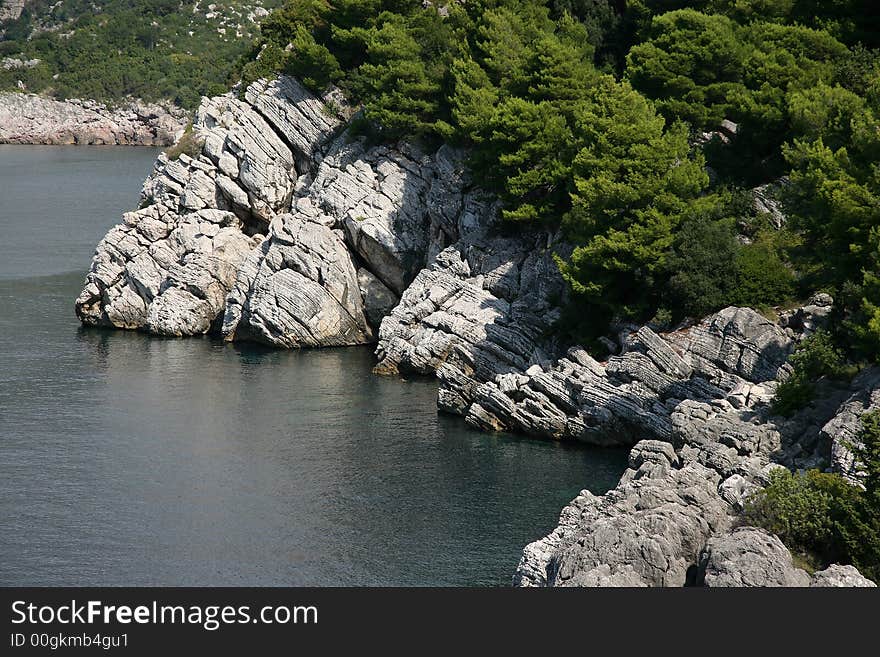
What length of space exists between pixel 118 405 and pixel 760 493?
30.4 metres

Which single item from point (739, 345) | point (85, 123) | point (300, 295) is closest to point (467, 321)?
point (300, 295)

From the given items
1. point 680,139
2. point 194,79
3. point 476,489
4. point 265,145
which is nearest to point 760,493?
point 476,489

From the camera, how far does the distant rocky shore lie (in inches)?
7087

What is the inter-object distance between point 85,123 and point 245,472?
148 m

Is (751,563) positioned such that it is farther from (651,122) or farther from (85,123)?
(85,123)

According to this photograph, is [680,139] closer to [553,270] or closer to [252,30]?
→ [553,270]

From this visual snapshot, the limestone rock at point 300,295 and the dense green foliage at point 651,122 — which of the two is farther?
the limestone rock at point 300,295

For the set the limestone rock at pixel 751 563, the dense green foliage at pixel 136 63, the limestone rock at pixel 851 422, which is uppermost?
the dense green foliage at pixel 136 63

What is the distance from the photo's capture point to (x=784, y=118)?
52.5 meters

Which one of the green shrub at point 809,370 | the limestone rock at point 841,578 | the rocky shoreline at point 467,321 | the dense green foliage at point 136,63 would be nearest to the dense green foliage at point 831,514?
the rocky shoreline at point 467,321

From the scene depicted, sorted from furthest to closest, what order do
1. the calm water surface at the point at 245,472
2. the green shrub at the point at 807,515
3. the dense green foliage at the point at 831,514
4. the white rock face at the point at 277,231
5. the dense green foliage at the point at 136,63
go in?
1. the dense green foliage at the point at 136,63
2. the white rock face at the point at 277,231
3. the calm water surface at the point at 245,472
4. the green shrub at the point at 807,515
5. the dense green foliage at the point at 831,514

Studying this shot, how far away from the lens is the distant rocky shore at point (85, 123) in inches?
7087

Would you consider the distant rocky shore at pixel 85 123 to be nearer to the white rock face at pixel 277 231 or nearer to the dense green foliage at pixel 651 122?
the dense green foliage at pixel 651 122

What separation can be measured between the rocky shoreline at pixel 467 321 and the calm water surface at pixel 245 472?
188cm
